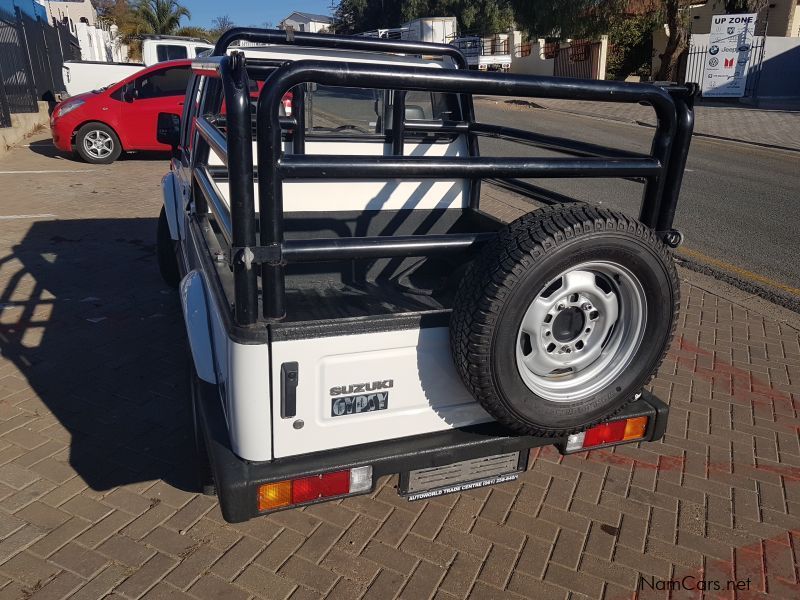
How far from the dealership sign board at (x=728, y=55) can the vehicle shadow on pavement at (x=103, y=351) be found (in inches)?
913

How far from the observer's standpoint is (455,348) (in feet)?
7.38

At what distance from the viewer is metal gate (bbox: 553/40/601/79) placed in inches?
1229

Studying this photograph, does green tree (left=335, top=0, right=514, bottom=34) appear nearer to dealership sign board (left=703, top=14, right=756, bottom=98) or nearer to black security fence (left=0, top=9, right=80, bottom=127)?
dealership sign board (left=703, top=14, right=756, bottom=98)

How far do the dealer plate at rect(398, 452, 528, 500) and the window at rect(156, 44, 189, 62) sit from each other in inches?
708

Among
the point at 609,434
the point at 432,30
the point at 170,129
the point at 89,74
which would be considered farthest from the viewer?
the point at 432,30

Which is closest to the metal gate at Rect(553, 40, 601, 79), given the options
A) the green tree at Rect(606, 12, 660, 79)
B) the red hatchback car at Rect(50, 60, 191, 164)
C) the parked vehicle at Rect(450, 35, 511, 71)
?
the green tree at Rect(606, 12, 660, 79)

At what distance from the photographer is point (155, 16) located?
158ft

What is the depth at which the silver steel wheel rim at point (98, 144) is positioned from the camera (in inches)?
466

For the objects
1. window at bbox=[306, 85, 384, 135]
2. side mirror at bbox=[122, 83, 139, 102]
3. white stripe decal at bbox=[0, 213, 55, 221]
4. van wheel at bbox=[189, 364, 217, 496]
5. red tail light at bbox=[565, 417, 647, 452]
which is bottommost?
white stripe decal at bbox=[0, 213, 55, 221]

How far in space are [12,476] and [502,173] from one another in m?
2.77

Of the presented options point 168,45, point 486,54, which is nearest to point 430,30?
point 486,54

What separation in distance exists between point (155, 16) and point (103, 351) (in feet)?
167

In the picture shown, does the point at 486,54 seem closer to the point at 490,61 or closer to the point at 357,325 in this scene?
the point at 490,61

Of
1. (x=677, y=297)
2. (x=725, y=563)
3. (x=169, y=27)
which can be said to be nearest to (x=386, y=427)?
(x=677, y=297)
